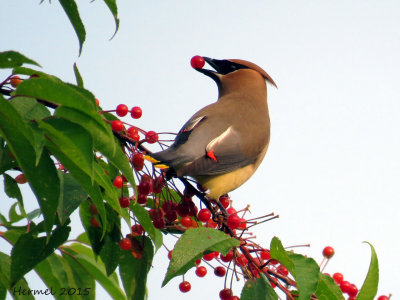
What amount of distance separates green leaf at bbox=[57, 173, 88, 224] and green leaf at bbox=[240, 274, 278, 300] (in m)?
0.59

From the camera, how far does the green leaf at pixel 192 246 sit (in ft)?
5.83

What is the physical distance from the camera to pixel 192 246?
1842 mm

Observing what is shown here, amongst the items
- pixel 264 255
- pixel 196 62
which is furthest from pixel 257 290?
pixel 196 62

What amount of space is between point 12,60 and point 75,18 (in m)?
0.35

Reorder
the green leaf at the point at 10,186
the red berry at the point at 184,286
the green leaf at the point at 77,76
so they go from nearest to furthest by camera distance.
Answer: the green leaf at the point at 77,76, the green leaf at the point at 10,186, the red berry at the point at 184,286

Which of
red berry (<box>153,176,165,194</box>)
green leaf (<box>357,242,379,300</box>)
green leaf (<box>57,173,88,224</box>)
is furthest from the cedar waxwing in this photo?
green leaf (<box>357,242,379,300</box>)

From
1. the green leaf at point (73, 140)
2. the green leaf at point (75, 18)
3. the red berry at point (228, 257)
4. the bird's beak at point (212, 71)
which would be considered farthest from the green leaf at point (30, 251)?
the bird's beak at point (212, 71)

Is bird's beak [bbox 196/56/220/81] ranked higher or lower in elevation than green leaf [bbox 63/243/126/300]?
higher

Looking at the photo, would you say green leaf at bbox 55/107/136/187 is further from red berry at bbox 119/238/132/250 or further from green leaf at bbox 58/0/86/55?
red berry at bbox 119/238/132/250

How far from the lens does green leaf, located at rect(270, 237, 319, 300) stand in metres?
1.91

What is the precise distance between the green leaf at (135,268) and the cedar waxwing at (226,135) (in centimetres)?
45

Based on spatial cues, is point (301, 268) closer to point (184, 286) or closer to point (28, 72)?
point (184, 286)

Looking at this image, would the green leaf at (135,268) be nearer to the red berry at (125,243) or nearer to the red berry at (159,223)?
the red berry at (125,243)

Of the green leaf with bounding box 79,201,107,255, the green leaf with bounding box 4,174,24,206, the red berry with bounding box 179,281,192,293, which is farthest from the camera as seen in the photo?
the red berry with bounding box 179,281,192,293
